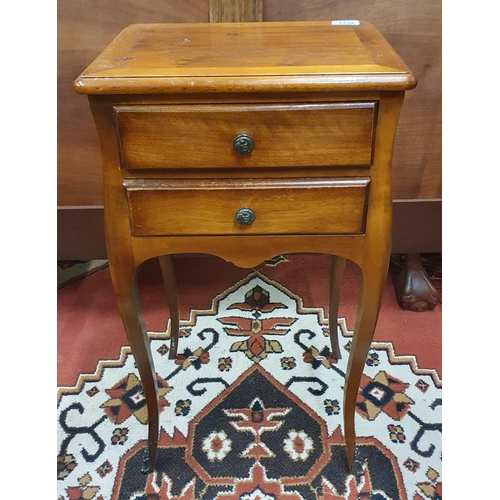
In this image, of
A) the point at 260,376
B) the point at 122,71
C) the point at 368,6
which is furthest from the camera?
the point at 260,376

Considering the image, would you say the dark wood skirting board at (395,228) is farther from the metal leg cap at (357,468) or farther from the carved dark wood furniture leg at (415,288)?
the metal leg cap at (357,468)

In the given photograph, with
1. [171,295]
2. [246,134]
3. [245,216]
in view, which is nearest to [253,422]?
[171,295]

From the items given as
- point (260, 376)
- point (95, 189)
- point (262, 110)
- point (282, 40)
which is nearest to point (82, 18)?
point (95, 189)

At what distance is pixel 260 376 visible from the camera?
1.06 metres

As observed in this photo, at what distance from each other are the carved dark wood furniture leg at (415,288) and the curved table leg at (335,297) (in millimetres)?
256

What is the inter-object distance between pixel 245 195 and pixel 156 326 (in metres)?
0.69

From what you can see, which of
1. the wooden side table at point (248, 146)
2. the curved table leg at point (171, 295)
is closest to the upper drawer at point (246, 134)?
the wooden side table at point (248, 146)

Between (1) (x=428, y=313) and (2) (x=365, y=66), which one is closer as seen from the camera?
(2) (x=365, y=66)

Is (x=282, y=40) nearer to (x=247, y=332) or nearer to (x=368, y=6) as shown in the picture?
(x=368, y=6)

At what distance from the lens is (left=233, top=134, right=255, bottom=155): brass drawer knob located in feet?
1.87

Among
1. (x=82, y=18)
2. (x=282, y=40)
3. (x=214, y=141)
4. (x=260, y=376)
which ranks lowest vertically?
(x=260, y=376)

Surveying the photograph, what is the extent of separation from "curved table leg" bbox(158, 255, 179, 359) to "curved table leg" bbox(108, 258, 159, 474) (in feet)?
0.83

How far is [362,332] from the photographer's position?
2.39 ft

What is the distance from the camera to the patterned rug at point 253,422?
2.83ft
